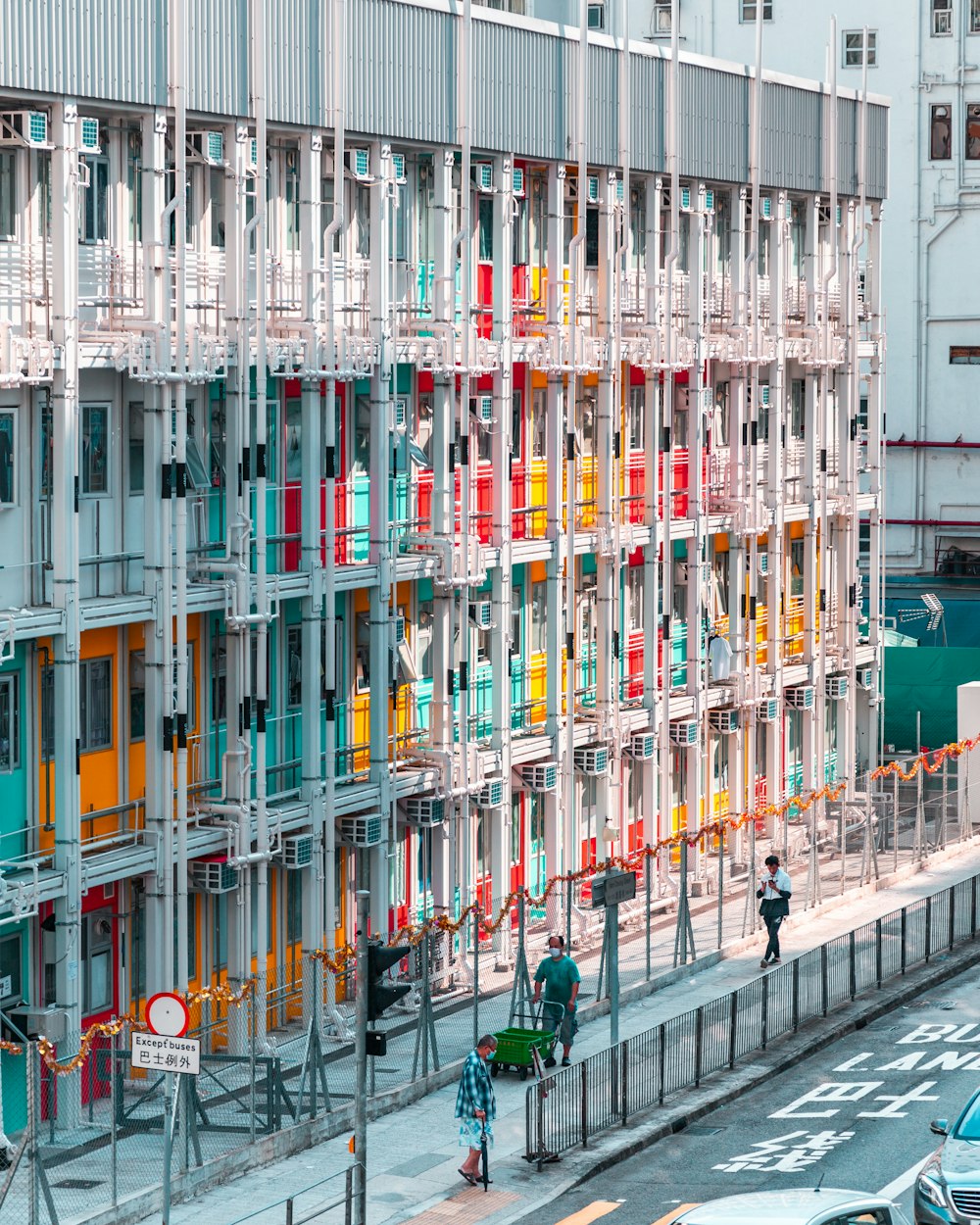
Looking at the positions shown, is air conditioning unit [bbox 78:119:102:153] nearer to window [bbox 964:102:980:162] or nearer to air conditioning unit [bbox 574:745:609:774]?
air conditioning unit [bbox 574:745:609:774]

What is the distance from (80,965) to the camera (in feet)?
92.6

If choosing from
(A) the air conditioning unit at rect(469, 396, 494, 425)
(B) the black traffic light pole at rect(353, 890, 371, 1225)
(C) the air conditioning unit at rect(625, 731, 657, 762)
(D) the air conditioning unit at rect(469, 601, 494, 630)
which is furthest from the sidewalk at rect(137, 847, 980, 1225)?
(A) the air conditioning unit at rect(469, 396, 494, 425)

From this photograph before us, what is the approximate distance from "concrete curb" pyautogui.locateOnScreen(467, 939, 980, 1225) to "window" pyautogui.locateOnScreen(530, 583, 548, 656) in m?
7.37

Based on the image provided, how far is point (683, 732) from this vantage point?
4141 cm

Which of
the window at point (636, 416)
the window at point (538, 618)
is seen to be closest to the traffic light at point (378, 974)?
the window at point (538, 618)

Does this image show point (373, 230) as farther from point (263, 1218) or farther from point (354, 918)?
point (263, 1218)

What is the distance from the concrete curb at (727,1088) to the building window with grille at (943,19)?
35327 millimetres

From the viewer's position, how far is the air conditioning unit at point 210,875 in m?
29.9

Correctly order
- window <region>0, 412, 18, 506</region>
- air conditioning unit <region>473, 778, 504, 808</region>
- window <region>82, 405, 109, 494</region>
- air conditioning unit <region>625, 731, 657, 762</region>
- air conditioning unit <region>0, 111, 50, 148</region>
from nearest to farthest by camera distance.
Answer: air conditioning unit <region>0, 111, 50, 148</region> < window <region>0, 412, 18, 506</region> < window <region>82, 405, 109, 494</region> < air conditioning unit <region>473, 778, 504, 808</region> < air conditioning unit <region>625, 731, 657, 762</region>

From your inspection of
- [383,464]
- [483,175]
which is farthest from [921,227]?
[383,464]

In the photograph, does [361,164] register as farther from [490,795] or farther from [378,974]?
[378,974]

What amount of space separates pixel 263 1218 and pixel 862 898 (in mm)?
19700

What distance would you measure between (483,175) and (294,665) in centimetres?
798

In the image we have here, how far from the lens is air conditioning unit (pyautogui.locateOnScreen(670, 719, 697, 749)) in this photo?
4138cm
